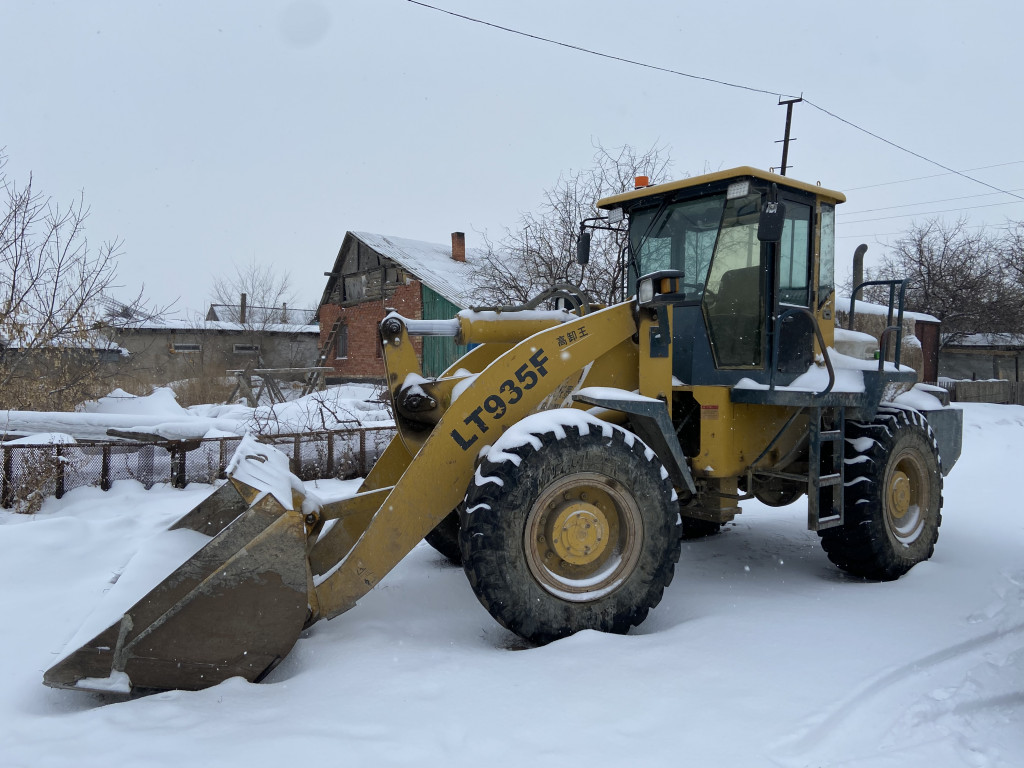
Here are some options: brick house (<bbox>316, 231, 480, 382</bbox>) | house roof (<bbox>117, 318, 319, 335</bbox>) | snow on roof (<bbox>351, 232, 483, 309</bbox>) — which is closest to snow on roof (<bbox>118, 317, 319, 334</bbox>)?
house roof (<bbox>117, 318, 319, 335</bbox>)

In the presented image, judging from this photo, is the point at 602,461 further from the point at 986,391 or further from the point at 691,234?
the point at 986,391

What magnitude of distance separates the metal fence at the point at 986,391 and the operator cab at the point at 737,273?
2017 cm

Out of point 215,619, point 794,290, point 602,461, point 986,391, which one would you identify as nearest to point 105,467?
point 215,619

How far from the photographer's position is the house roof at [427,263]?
2286cm

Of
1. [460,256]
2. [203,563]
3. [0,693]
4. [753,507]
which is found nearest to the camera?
[0,693]

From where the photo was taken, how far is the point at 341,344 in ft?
97.6

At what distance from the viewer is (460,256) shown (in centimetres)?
2709

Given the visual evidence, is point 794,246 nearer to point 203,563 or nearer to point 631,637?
point 631,637

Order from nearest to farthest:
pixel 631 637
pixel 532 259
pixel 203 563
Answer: pixel 203 563 < pixel 631 637 < pixel 532 259

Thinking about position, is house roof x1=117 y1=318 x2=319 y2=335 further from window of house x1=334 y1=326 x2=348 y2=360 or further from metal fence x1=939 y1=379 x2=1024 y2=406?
metal fence x1=939 y1=379 x2=1024 y2=406

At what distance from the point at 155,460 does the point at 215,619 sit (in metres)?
4.99

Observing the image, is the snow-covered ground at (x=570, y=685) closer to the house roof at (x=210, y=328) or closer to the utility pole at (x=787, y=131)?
the utility pole at (x=787, y=131)

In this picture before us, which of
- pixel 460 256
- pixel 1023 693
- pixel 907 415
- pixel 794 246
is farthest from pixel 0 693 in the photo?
pixel 460 256

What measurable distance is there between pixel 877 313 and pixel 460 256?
17832 millimetres
